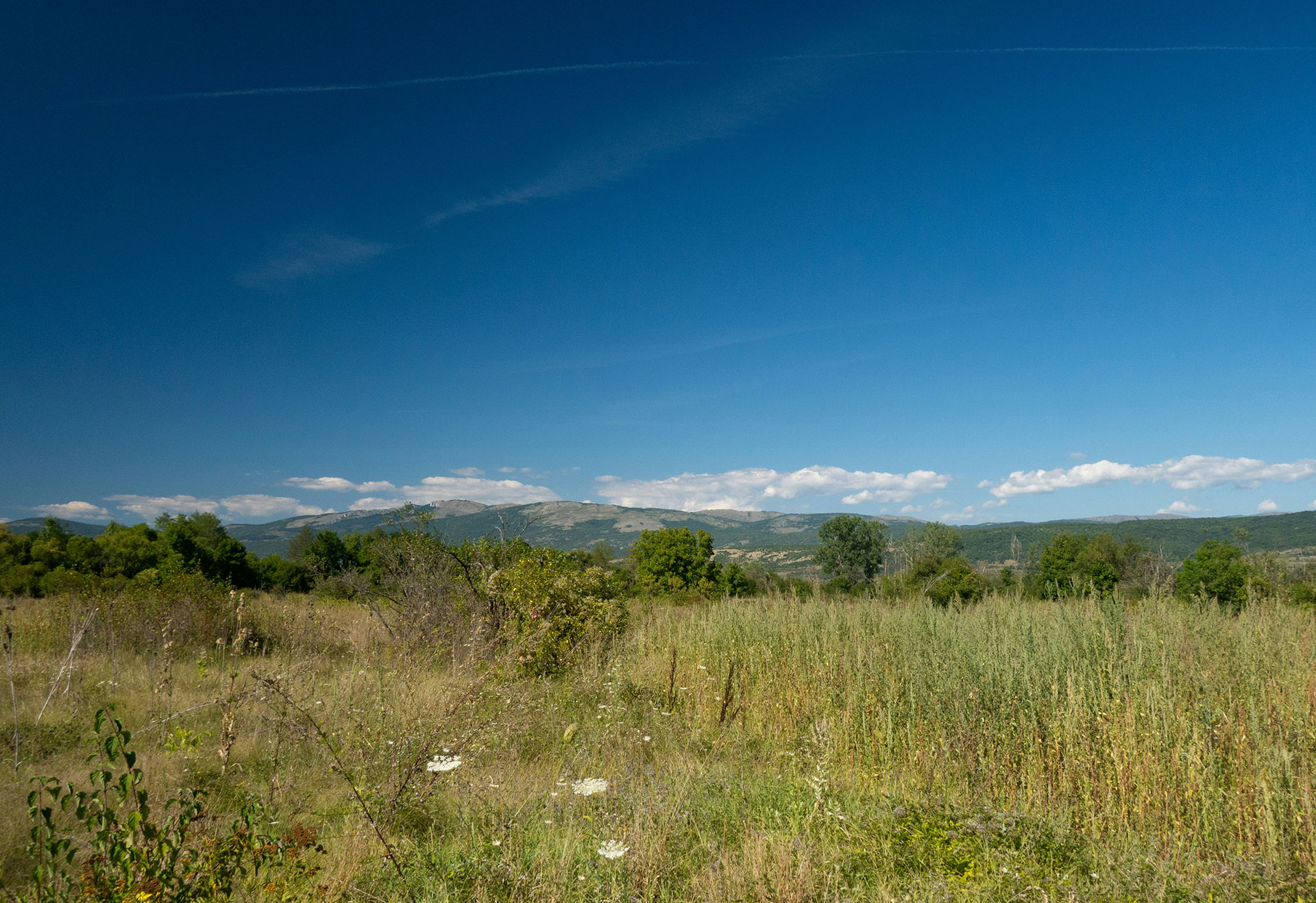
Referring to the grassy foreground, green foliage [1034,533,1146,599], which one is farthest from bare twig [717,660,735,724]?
green foliage [1034,533,1146,599]

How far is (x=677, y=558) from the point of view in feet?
142

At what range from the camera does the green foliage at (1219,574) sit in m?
11.3

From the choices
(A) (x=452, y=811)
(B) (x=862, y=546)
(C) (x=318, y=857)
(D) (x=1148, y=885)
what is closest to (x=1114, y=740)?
(D) (x=1148, y=885)

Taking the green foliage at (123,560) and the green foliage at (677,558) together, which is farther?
the green foliage at (677,558)

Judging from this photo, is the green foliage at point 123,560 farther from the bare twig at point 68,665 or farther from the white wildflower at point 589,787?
the white wildflower at point 589,787

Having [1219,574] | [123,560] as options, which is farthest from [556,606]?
[123,560]

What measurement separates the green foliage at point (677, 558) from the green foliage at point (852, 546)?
3612 centimetres

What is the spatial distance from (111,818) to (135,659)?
8856 mm

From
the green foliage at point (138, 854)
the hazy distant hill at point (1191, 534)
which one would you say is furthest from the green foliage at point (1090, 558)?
the hazy distant hill at point (1191, 534)

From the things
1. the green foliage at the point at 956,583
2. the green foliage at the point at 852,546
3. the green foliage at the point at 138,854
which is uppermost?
the green foliage at the point at 138,854

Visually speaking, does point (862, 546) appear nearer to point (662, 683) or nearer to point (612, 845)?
point (662, 683)

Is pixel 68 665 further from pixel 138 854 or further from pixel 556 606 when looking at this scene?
pixel 556 606

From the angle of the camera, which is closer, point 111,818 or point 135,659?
point 111,818

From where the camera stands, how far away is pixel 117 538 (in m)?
31.4
